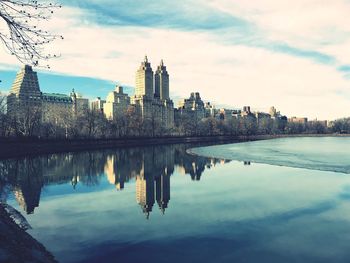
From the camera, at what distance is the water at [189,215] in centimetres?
1536

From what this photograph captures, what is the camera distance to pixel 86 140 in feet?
287

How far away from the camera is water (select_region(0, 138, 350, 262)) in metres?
15.4

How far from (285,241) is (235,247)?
271 cm

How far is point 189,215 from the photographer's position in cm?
2162

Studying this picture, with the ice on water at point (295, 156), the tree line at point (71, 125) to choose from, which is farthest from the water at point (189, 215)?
the tree line at point (71, 125)

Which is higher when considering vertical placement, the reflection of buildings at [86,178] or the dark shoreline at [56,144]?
the dark shoreline at [56,144]

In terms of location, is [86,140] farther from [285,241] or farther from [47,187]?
[285,241]

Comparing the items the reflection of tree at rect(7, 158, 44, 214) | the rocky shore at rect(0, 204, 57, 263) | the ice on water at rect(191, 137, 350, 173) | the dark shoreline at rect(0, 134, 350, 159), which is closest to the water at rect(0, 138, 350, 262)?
the reflection of tree at rect(7, 158, 44, 214)

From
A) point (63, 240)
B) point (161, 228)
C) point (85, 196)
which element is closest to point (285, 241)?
point (161, 228)

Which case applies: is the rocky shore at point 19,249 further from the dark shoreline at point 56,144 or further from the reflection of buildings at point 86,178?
the dark shoreline at point 56,144

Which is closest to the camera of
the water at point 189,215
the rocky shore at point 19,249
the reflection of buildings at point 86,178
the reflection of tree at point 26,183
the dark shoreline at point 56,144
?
the rocky shore at point 19,249

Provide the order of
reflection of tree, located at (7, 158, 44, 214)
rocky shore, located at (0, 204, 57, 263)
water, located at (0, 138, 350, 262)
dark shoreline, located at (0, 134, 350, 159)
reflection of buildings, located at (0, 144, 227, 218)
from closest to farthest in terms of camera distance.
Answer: rocky shore, located at (0, 204, 57, 263) → water, located at (0, 138, 350, 262) → reflection of tree, located at (7, 158, 44, 214) → reflection of buildings, located at (0, 144, 227, 218) → dark shoreline, located at (0, 134, 350, 159)

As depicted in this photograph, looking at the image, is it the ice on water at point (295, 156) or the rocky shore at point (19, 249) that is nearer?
the rocky shore at point (19, 249)

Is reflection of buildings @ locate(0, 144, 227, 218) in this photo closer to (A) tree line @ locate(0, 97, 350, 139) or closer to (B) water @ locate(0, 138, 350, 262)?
(B) water @ locate(0, 138, 350, 262)
